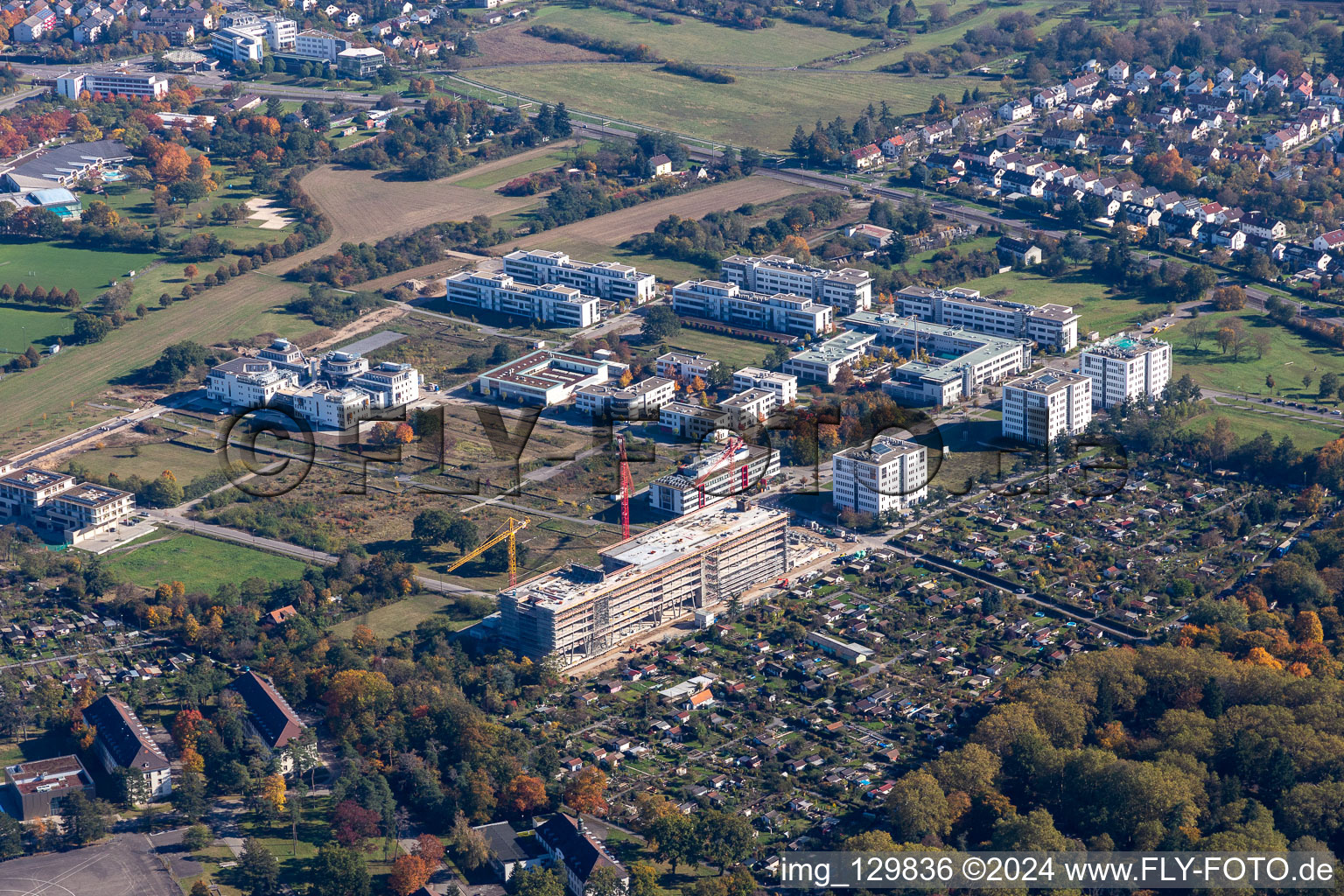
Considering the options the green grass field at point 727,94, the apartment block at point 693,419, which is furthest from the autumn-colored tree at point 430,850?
the green grass field at point 727,94

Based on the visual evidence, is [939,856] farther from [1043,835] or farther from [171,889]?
[171,889]

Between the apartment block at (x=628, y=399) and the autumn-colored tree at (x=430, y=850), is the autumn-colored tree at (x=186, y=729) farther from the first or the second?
the apartment block at (x=628, y=399)

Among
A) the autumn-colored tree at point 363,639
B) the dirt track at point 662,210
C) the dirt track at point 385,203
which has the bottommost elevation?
the autumn-colored tree at point 363,639

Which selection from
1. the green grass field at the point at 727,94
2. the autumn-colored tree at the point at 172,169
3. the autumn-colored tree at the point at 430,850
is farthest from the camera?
the green grass field at the point at 727,94

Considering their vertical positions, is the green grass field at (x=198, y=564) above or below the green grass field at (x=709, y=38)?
below

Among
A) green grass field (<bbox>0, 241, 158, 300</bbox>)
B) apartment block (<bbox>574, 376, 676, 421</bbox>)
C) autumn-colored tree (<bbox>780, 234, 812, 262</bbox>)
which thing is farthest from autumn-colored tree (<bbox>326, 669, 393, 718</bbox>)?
autumn-colored tree (<bbox>780, 234, 812, 262</bbox>)

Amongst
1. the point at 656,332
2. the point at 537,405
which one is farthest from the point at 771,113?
the point at 537,405

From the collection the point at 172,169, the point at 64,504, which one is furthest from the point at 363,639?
the point at 172,169
